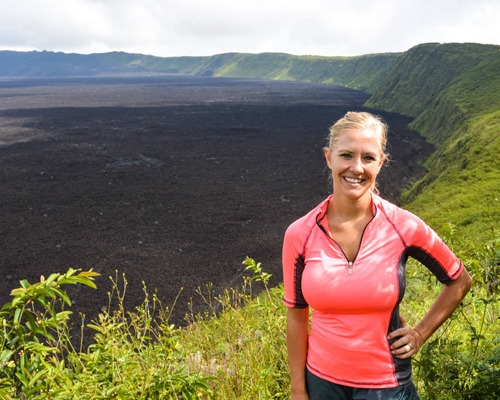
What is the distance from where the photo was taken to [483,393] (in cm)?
285

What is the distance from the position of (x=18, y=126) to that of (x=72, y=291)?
36.7 metres

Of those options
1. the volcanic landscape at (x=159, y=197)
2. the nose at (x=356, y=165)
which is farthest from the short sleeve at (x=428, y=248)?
the volcanic landscape at (x=159, y=197)

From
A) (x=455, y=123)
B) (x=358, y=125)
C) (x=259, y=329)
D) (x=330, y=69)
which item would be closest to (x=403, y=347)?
(x=358, y=125)

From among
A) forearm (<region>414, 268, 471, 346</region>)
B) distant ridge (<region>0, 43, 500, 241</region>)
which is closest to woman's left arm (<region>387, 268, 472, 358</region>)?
forearm (<region>414, 268, 471, 346</region>)

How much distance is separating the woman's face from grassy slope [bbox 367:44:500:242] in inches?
57.3

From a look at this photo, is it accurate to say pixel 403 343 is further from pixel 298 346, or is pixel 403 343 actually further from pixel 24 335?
pixel 24 335

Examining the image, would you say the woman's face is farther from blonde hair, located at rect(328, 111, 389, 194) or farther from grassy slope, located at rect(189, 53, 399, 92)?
grassy slope, located at rect(189, 53, 399, 92)

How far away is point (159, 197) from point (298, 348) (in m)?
18.3

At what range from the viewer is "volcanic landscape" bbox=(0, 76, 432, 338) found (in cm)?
1285

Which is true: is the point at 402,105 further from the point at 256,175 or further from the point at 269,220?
the point at 269,220

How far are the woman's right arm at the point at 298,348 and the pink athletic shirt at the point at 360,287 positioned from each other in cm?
5

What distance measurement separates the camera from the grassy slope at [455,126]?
14.5m

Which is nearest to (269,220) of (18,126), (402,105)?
(18,126)

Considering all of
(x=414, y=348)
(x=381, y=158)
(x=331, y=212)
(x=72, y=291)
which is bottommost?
(x=72, y=291)
